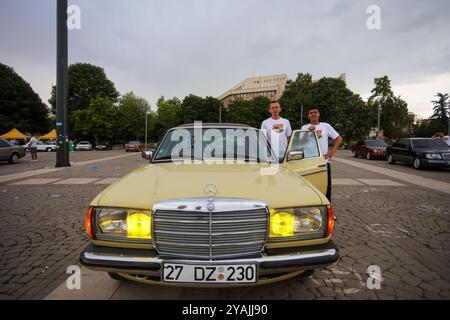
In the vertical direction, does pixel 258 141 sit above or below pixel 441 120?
below

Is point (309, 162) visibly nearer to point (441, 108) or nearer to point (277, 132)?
point (277, 132)

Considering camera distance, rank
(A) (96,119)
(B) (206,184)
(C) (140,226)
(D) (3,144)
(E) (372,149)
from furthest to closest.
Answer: (A) (96,119) → (E) (372,149) → (D) (3,144) → (B) (206,184) → (C) (140,226)

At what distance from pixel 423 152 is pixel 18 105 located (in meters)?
54.2

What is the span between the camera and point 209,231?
2.03m

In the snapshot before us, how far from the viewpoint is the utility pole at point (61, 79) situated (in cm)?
1328

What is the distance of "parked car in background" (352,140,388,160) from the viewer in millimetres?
19344

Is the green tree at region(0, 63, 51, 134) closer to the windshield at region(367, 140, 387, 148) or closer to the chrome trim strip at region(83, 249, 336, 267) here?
the windshield at region(367, 140, 387, 148)

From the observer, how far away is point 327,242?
7.36 feet

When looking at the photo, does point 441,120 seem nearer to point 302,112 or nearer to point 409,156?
point 302,112

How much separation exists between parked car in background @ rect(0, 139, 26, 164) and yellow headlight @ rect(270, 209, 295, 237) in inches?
741

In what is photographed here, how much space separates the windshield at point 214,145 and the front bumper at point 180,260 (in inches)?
52.0

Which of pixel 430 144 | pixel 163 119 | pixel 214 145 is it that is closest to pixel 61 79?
pixel 214 145

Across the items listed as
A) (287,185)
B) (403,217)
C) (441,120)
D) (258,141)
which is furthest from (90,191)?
(441,120)

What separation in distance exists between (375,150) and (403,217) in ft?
53.9
